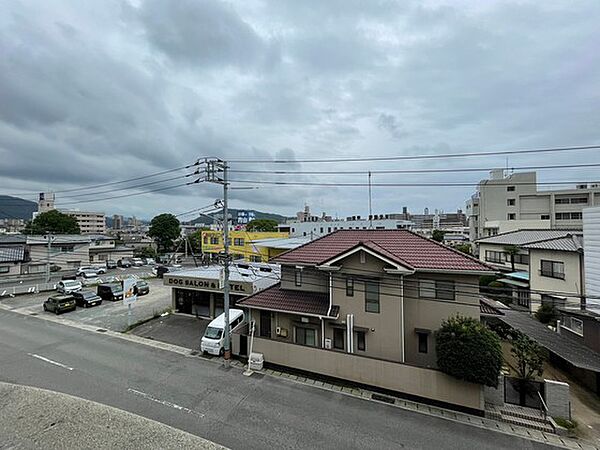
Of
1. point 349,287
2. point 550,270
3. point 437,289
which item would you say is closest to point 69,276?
point 349,287

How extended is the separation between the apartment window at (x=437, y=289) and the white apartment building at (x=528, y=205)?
34292 millimetres

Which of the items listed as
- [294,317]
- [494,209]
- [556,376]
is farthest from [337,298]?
[494,209]

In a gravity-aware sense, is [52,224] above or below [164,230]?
above

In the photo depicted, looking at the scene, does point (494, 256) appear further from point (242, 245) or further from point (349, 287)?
point (242, 245)

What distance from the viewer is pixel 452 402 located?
10336 mm

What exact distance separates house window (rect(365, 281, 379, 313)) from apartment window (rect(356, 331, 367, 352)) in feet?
3.75

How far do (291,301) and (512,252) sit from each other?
79.5ft

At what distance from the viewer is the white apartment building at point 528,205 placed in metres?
40.9

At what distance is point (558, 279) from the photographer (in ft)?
65.6

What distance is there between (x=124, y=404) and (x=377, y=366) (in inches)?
363

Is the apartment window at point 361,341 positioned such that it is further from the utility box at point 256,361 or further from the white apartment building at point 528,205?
the white apartment building at point 528,205

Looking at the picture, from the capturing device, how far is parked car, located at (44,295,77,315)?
851 inches

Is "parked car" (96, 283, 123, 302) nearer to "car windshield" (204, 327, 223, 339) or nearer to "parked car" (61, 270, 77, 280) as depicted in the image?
"parked car" (61, 270, 77, 280)

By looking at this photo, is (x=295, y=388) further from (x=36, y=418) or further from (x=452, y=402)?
(x=36, y=418)
